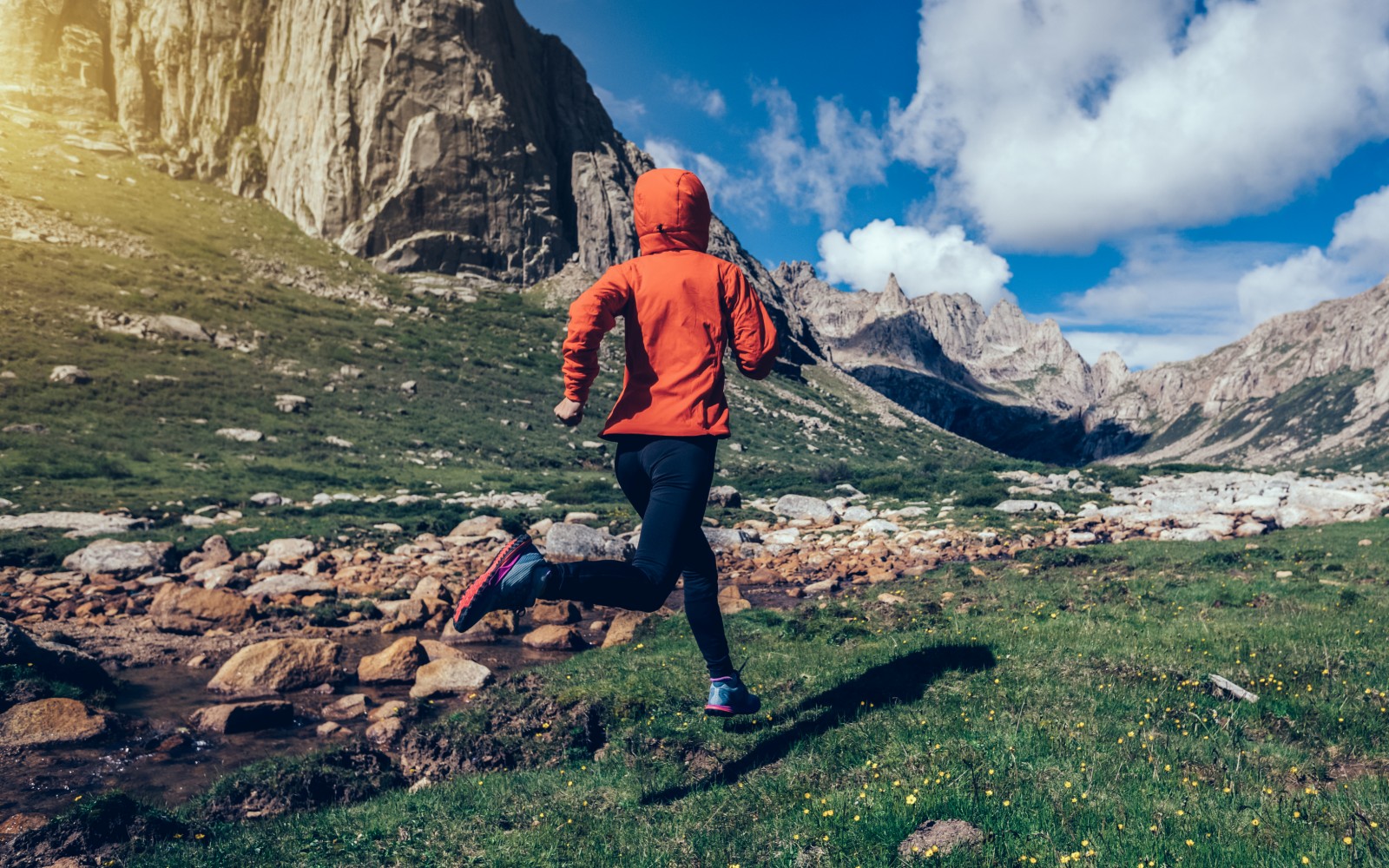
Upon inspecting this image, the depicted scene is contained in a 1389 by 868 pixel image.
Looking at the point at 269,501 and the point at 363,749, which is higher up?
the point at 363,749

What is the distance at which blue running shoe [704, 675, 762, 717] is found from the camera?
16.4 ft

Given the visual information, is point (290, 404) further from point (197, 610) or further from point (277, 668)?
point (277, 668)

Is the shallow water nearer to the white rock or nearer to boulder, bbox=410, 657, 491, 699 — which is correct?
boulder, bbox=410, 657, 491, 699

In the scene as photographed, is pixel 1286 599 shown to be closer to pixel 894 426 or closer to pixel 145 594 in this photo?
pixel 145 594

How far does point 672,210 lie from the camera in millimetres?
4914

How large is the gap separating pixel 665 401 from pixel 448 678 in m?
7.33

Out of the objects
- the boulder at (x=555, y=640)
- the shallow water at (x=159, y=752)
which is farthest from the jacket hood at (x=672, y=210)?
the boulder at (x=555, y=640)

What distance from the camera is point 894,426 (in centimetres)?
11619

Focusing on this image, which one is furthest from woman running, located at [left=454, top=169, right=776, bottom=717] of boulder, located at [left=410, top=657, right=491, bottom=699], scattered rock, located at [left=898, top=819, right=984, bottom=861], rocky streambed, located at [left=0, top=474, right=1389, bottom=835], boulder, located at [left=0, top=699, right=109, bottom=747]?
boulder, located at [left=0, top=699, right=109, bottom=747]

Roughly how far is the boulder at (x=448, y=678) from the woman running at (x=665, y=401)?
6.04 m

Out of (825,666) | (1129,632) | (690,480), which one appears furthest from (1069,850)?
(1129,632)

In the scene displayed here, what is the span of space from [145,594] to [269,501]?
12603 mm

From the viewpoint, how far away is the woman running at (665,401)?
429 centimetres

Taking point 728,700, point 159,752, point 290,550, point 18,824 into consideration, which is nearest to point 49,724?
point 159,752
